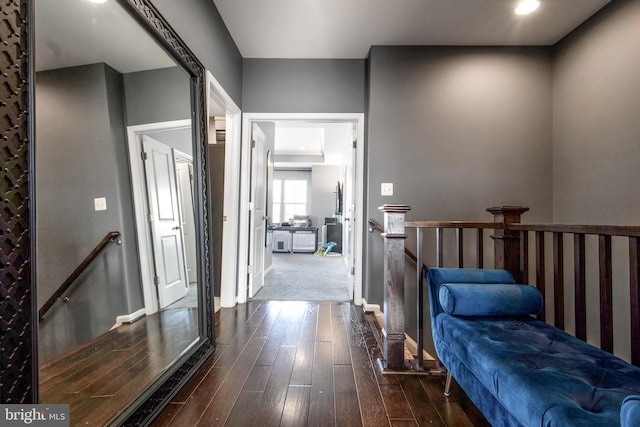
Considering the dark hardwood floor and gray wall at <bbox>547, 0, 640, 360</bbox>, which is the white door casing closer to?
the dark hardwood floor

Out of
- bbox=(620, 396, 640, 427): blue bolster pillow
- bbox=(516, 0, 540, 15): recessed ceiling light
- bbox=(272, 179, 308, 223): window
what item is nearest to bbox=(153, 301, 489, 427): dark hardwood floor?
bbox=(620, 396, 640, 427): blue bolster pillow

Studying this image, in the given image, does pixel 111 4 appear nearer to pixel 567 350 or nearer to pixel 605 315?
pixel 567 350

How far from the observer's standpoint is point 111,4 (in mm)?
1139

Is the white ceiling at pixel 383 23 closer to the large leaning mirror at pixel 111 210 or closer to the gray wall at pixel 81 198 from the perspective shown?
the large leaning mirror at pixel 111 210

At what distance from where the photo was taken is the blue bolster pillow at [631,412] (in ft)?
1.76

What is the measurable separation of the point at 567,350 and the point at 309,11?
2701mm

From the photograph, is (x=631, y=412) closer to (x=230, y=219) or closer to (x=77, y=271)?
(x=77, y=271)

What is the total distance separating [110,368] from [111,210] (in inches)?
24.7

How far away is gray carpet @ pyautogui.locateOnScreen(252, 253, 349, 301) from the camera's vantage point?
3197 mm

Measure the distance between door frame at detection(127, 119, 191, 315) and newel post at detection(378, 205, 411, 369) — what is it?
50.1 inches

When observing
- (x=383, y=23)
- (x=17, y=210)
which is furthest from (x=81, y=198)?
(x=383, y=23)

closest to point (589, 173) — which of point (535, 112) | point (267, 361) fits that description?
point (535, 112)

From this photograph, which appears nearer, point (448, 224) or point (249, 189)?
point (448, 224)

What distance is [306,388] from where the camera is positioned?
148 centimetres
